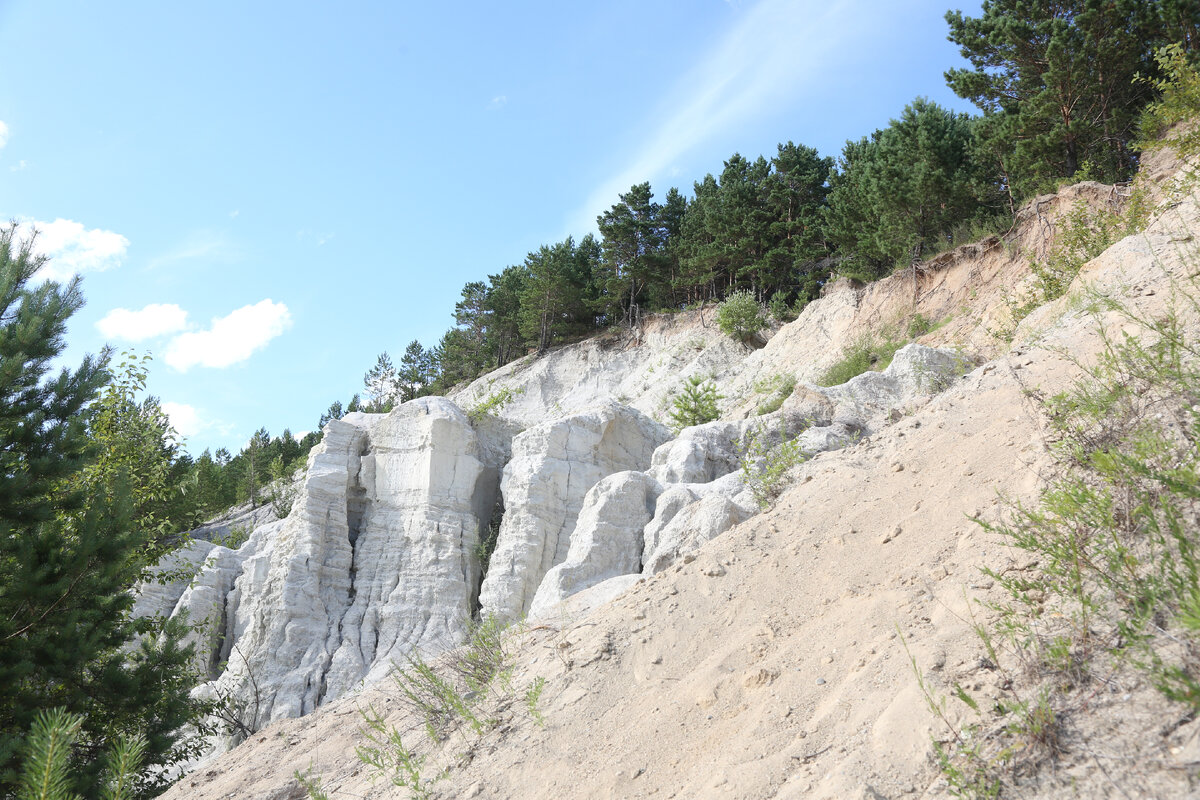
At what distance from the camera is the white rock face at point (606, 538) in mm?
11039

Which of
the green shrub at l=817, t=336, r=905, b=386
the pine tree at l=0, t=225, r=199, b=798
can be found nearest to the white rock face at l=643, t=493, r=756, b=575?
the pine tree at l=0, t=225, r=199, b=798

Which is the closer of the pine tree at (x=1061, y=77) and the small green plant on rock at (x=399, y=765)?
the small green plant on rock at (x=399, y=765)

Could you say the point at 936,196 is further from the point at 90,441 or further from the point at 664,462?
the point at 90,441

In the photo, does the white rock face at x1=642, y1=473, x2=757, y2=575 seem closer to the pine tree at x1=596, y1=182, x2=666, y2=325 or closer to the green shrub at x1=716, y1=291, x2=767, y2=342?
the green shrub at x1=716, y1=291, x2=767, y2=342

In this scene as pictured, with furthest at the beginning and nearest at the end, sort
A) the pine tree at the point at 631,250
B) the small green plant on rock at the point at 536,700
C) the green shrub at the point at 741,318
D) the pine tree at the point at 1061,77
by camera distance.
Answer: the pine tree at the point at 631,250, the green shrub at the point at 741,318, the pine tree at the point at 1061,77, the small green plant on rock at the point at 536,700

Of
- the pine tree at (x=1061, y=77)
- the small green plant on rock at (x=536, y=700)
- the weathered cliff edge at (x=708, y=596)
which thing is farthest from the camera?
the pine tree at (x=1061, y=77)

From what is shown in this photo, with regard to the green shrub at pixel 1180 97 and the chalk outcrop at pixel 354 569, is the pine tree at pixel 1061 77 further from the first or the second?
the chalk outcrop at pixel 354 569

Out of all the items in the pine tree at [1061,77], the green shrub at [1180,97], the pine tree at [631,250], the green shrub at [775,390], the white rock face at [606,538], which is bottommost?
the white rock face at [606,538]

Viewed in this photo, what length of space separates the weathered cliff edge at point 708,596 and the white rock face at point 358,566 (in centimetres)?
5

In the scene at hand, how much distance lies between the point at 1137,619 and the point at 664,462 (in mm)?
12164

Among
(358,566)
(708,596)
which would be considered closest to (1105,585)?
(708,596)

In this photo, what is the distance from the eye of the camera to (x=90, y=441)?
803 cm

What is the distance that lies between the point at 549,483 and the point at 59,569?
33.1ft

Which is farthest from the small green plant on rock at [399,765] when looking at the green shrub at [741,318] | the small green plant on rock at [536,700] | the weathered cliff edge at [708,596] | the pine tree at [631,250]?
the pine tree at [631,250]
